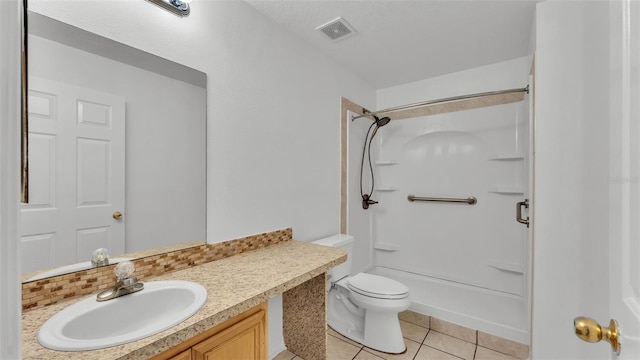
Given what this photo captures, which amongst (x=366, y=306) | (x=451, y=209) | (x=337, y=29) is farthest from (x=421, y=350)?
(x=337, y=29)

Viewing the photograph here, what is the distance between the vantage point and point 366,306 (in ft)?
6.30

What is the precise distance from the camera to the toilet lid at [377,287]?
1881 millimetres

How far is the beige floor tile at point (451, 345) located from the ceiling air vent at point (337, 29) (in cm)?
235

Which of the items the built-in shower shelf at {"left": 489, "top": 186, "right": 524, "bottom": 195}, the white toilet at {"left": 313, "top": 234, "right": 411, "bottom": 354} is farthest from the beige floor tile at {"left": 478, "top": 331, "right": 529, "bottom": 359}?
the built-in shower shelf at {"left": 489, "top": 186, "right": 524, "bottom": 195}

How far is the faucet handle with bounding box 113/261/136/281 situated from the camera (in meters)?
1.06

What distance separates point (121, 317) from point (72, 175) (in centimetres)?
57

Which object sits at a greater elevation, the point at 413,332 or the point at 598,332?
the point at 598,332

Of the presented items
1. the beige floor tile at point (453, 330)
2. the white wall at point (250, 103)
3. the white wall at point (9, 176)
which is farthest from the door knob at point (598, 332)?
the beige floor tile at point (453, 330)

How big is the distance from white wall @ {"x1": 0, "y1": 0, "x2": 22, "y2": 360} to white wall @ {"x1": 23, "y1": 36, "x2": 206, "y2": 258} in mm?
1034

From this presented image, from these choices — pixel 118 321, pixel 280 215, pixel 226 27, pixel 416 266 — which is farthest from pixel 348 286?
pixel 226 27

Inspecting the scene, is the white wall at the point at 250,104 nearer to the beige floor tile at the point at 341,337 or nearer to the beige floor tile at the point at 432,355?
the beige floor tile at the point at 341,337

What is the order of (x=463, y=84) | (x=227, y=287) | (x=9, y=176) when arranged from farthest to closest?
(x=463, y=84)
(x=227, y=287)
(x=9, y=176)

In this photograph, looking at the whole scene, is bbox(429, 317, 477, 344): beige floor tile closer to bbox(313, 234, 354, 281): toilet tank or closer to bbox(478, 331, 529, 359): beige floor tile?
bbox(478, 331, 529, 359): beige floor tile

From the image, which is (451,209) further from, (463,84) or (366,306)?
(366,306)
